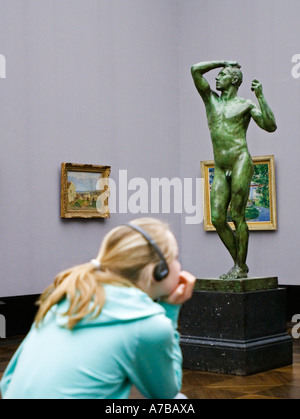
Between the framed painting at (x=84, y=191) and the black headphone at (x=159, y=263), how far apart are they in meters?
8.21

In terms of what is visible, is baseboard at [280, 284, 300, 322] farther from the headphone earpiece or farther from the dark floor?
the headphone earpiece

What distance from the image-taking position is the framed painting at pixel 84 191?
10398mm

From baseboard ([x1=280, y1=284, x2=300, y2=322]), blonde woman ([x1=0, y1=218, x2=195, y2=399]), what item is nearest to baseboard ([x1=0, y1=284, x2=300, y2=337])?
baseboard ([x1=280, y1=284, x2=300, y2=322])

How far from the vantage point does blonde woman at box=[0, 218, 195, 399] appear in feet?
6.67

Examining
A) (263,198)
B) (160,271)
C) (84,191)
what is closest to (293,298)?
(263,198)

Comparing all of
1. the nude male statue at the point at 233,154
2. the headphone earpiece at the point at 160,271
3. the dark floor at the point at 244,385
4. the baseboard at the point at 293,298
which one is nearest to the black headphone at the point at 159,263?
the headphone earpiece at the point at 160,271

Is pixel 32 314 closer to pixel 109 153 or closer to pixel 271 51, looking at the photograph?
pixel 109 153

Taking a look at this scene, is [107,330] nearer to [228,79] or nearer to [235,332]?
[235,332]

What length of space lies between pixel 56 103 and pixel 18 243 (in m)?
2.34

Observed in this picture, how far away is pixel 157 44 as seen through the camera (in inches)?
482

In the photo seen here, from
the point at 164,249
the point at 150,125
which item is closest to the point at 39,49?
the point at 150,125

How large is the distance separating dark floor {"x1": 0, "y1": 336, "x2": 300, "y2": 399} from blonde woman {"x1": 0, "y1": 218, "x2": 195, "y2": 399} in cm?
381

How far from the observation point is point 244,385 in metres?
6.26
